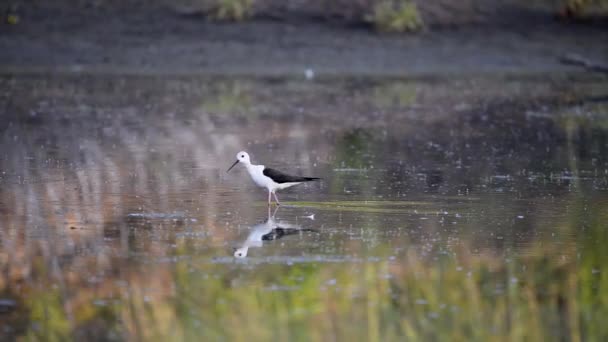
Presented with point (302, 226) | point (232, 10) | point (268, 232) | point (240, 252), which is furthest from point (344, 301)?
point (232, 10)

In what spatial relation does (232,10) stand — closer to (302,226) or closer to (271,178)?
(271,178)

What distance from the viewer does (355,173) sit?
15.5 meters

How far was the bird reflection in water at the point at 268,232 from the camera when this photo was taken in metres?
10.5

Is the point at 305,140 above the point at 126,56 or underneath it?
underneath

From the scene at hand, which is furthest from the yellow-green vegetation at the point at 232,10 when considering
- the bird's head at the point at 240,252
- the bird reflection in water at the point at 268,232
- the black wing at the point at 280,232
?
the bird's head at the point at 240,252

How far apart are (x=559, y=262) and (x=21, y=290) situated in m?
4.35

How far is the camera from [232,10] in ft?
105

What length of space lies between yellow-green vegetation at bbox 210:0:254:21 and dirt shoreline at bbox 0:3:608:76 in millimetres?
292

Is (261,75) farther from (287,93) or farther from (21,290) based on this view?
(21,290)

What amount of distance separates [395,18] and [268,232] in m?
21.9

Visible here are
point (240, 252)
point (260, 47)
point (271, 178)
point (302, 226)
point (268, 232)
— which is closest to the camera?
point (240, 252)

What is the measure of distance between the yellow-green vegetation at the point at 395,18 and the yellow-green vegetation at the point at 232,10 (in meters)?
3.28

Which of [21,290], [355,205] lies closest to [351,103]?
[355,205]

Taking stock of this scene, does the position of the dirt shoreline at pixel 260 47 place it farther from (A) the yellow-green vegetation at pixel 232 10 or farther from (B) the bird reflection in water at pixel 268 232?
(B) the bird reflection in water at pixel 268 232
